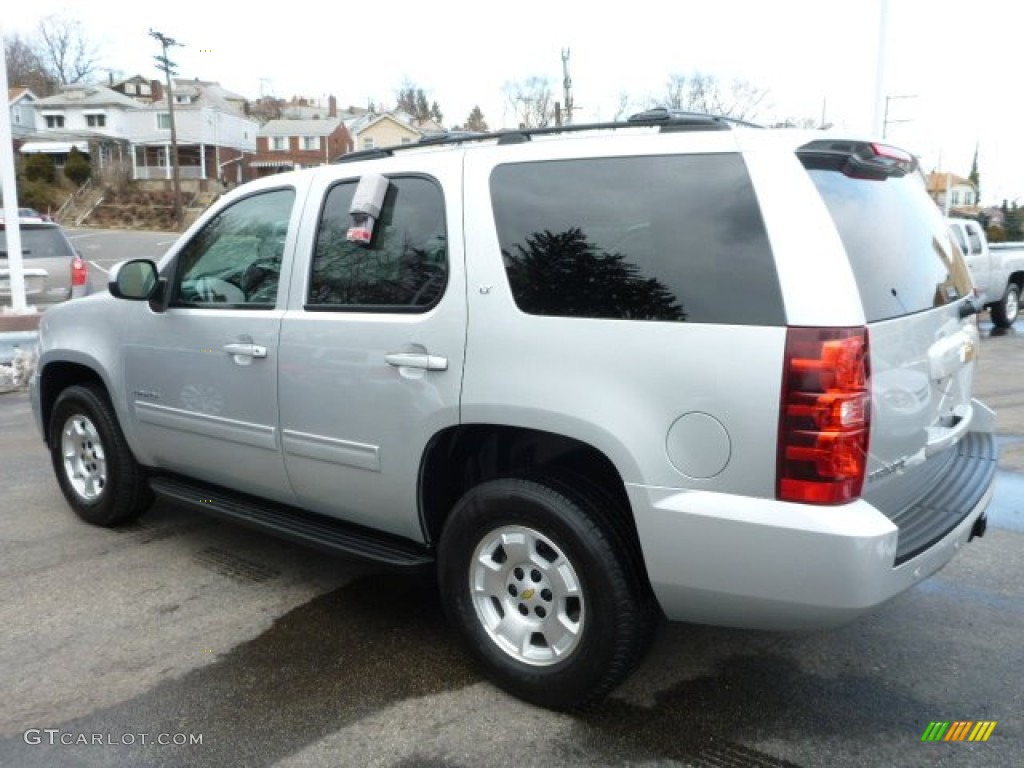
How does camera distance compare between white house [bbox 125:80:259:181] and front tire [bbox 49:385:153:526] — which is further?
white house [bbox 125:80:259:181]

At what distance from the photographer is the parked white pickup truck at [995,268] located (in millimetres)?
14273

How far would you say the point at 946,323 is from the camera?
3.05 m

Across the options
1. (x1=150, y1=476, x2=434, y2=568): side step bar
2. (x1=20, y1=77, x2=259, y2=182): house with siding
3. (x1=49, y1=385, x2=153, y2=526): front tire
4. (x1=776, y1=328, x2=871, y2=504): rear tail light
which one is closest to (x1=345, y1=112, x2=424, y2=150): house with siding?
(x1=20, y1=77, x2=259, y2=182): house with siding

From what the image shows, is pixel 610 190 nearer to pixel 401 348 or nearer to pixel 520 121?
pixel 401 348

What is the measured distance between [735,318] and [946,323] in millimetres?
1083

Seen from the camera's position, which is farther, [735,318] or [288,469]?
[288,469]

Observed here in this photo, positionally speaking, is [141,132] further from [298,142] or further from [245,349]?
[245,349]

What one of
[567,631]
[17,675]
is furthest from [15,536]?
[567,631]

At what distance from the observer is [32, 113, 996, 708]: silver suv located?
7.97 feet

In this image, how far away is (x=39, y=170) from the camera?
202ft

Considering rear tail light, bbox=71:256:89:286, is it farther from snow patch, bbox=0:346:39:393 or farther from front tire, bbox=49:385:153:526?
front tire, bbox=49:385:153:526

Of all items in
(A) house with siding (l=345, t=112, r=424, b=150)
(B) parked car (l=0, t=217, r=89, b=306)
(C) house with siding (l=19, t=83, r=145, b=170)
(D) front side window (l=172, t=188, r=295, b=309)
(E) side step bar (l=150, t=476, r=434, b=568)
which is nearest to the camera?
(E) side step bar (l=150, t=476, r=434, b=568)

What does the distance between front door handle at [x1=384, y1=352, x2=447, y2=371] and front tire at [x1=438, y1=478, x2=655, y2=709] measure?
47cm

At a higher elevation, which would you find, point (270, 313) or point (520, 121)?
point (520, 121)
